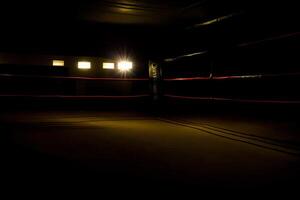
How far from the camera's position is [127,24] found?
596cm

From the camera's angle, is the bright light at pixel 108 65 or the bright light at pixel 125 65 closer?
the bright light at pixel 125 65

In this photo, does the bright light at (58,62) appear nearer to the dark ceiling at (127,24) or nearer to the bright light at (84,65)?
the bright light at (84,65)

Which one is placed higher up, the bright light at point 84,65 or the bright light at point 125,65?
the bright light at point 84,65

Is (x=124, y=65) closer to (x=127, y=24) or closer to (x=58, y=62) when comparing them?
(x=58, y=62)

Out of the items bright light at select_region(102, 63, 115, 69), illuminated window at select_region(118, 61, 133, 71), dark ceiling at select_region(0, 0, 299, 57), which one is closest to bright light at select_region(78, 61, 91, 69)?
bright light at select_region(102, 63, 115, 69)

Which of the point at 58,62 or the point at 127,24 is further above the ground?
the point at 127,24

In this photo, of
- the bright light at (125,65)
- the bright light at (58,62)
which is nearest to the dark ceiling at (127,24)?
the bright light at (125,65)

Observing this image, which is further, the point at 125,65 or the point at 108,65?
the point at 108,65

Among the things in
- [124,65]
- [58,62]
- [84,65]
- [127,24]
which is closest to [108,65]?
[84,65]

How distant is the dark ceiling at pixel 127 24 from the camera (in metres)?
4.62

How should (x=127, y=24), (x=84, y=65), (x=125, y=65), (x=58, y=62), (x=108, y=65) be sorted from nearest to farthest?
1. (x=127, y=24)
2. (x=125, y=65)
3. (x=58, y=62)
4. (x=84, y=65)
5. (x=108, y=65)

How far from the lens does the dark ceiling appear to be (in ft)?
15.1

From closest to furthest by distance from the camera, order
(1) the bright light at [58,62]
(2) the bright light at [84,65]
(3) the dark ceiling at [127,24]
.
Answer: (3) the dark ceiling at [127,24] → (1) the bright light at [58,62] → (2) the bright light at [84,65]

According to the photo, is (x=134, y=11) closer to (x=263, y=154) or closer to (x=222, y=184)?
(x=263, y=154)
